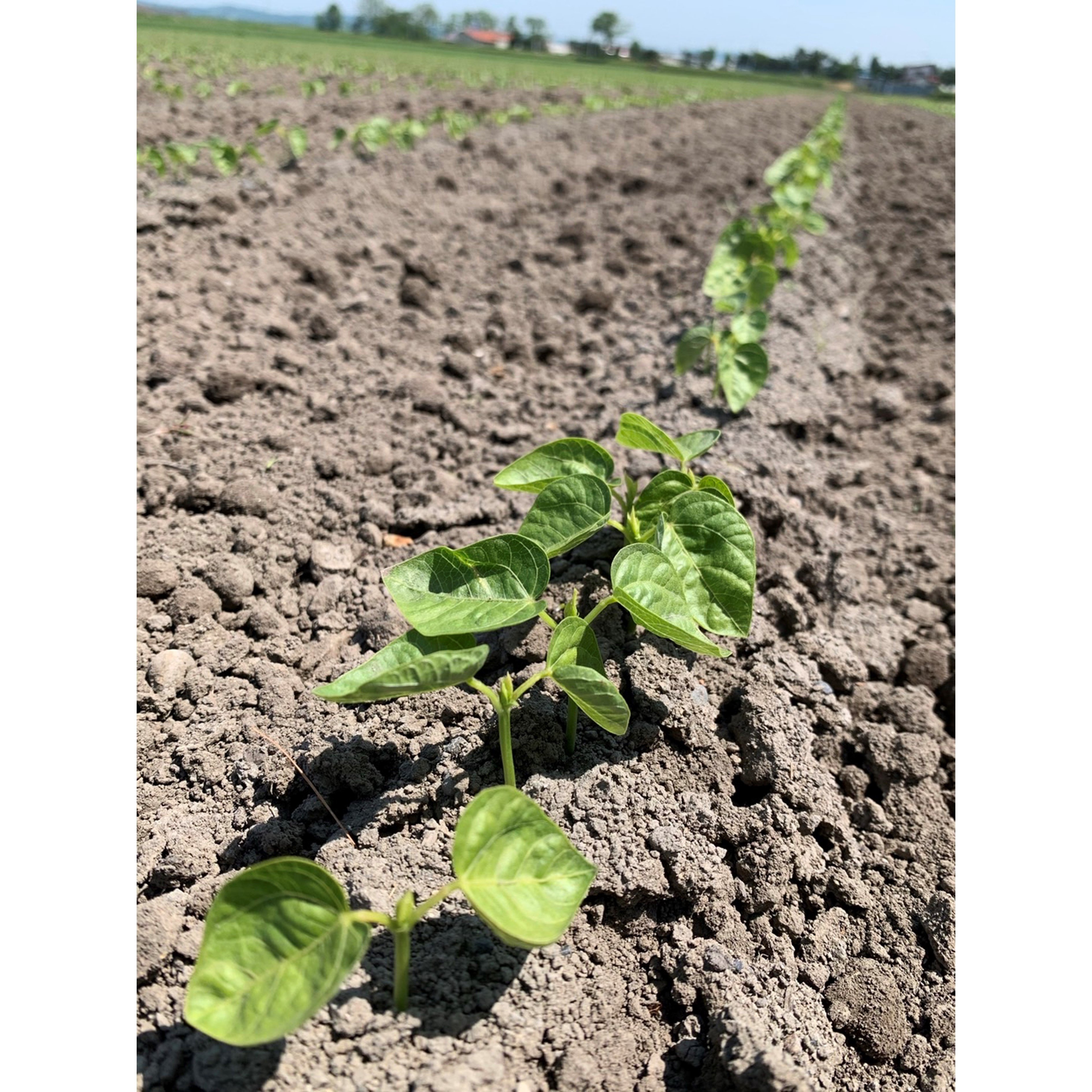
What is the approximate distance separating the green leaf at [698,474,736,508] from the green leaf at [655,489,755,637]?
15cm

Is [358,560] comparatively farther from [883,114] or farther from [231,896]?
[883,114]

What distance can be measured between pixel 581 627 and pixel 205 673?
104 cm

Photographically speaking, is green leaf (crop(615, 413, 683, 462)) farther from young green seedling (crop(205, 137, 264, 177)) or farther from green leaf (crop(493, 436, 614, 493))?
young green seedling (crop(205, 137, 264, 177))

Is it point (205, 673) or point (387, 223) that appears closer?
point (205, 673)

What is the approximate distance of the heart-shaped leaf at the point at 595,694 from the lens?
4.45 feet

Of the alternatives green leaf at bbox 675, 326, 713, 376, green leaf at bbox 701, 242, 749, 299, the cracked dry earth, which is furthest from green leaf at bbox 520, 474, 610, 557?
green leaf at bbox 701, 242, 749, 299

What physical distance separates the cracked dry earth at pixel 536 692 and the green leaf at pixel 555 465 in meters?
0.29

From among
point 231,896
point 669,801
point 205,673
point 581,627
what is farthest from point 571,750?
point 205,673

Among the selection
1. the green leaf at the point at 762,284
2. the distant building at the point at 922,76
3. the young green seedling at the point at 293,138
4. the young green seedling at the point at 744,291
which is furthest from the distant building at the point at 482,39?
the green leaf at the point at 762,284

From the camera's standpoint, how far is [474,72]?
22125 mm

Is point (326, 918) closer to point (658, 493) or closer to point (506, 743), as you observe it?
point (506, 743)

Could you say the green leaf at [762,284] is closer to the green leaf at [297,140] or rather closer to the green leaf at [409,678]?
the green leaf at [409,678]

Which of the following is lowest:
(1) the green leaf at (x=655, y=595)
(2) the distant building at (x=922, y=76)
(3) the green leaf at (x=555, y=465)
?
(1) the green leaf at (x=655, y=595)

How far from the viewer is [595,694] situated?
1.37m
